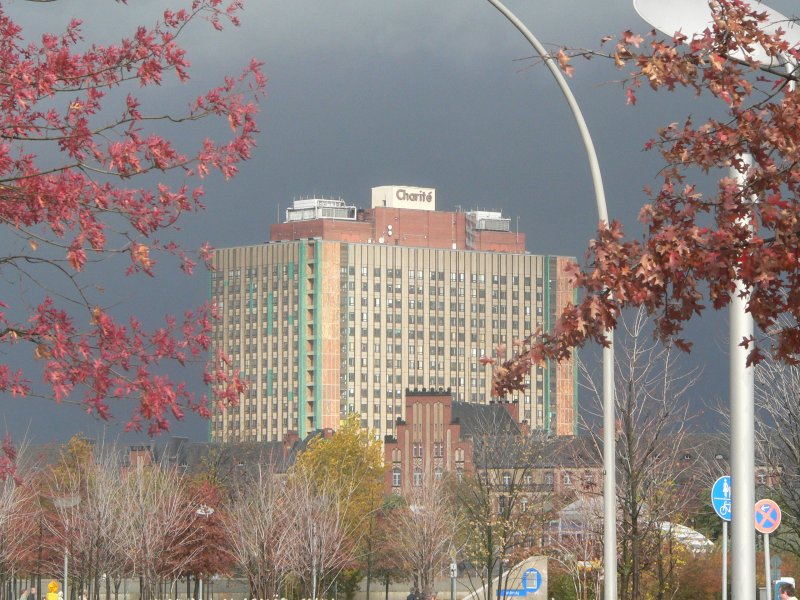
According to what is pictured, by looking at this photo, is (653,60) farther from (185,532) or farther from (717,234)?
(185,532)

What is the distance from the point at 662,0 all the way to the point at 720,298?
4.52 m

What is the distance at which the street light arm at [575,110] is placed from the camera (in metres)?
18.8

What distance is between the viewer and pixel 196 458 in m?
169

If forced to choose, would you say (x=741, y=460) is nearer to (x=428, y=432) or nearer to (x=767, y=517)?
(x=767, y=517)

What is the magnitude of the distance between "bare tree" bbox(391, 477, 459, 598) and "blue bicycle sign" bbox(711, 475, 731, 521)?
165 feet

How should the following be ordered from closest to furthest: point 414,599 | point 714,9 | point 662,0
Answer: point 714,9, point 662,0, point 414,599

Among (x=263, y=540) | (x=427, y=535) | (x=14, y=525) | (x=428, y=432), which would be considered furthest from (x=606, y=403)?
(x=428, y=432)

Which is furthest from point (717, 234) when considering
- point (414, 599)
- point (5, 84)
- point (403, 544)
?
point (403, 544)

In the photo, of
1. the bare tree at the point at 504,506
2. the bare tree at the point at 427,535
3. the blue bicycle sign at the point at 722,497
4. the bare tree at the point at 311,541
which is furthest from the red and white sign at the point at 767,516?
the bare tree at the point at 427,535

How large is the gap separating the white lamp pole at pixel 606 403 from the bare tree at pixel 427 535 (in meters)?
→ 51.9

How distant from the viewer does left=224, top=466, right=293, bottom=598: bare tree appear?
5381 centimetres

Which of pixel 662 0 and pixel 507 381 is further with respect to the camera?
pixel 662 0

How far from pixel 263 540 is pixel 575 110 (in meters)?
37.0

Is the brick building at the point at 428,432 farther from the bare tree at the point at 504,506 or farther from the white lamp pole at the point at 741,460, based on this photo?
the white lamp pole at the point at 741,460
